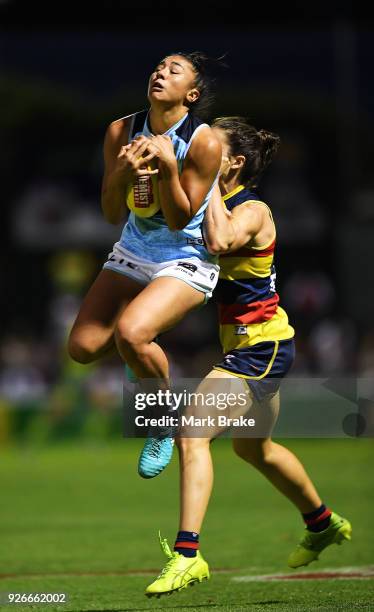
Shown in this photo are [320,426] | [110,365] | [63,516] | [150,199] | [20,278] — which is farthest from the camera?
[20,278]

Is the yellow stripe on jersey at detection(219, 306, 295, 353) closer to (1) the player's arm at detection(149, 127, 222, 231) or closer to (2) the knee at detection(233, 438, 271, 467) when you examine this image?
(2) the knee at detection(233, 438, 271, 467)

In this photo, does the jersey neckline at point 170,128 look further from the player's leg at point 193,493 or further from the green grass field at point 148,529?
the green grass field at point 148,529

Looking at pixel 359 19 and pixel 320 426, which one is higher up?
pixel 359 19

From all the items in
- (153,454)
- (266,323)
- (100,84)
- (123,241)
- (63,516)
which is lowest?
(63,516)

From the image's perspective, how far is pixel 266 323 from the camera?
7422 mm

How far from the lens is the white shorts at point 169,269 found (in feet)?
22.7

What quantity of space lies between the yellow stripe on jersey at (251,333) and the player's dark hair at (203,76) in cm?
128

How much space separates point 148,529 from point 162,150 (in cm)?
581

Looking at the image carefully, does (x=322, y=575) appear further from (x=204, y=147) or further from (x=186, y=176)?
(x=204, y=147)

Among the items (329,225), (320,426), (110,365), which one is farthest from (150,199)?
(329,225)

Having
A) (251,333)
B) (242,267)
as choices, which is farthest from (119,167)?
(251,333)

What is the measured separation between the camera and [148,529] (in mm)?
11656

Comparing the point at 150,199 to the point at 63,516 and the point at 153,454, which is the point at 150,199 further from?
the point at 63,516

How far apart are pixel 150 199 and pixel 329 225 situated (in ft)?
68.4
